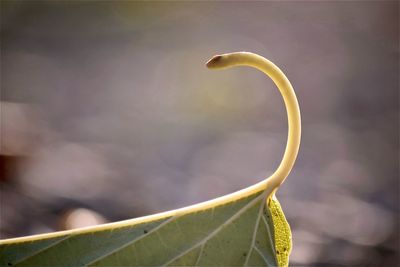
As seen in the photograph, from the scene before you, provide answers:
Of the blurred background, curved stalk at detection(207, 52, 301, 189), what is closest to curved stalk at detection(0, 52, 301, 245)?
curved stalk at detection(207, 52, 301, 189)

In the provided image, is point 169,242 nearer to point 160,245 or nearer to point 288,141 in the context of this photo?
point 160,245

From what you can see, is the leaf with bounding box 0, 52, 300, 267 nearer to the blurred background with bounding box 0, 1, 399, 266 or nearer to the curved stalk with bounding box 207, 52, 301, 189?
the curved stalk with bounding box 207, 52, 301, 189

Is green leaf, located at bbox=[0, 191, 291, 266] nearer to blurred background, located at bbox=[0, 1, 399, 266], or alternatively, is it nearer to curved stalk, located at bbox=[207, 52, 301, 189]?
curved stalk, located at bbox=[207, 52, 301, 189]

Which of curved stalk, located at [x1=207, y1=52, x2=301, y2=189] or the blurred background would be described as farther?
the blurred background

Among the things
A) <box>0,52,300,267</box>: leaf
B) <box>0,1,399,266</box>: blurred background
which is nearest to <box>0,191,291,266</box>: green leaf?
<box>0,52,300,267</box>: leaf

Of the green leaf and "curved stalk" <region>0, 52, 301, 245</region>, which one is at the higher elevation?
"curved stalk" <region>0, 52, 301, 245</region>

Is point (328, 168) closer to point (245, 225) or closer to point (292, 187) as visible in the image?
point (292, 187)

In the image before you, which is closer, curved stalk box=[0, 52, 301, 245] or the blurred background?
curved stalk box=[0, 52, 301, 245]

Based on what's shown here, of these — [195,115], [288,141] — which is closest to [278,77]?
[288,141]

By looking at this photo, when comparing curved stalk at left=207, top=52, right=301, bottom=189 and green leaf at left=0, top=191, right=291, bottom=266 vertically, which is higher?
curved stalk at left=207, top=52, right=301, bottom=189
